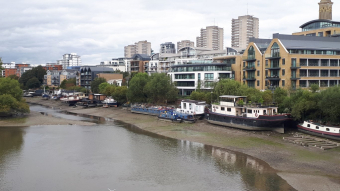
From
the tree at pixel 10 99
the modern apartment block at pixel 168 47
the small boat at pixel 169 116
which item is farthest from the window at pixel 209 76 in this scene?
the modern apartment block at pixel 168 47

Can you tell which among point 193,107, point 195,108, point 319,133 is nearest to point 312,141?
point 319,133

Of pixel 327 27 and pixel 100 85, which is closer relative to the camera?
pixel 327 27

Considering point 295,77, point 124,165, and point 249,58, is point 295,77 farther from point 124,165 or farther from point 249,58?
point 124,165

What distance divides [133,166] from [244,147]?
42.5 feet

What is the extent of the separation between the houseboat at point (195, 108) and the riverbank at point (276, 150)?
273 cm

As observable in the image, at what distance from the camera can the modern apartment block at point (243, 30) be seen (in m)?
154

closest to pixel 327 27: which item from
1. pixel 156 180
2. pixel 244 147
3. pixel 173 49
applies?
pixel 244 147

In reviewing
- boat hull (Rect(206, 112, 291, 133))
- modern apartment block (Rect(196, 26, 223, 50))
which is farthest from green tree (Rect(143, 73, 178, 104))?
modern apartment block (Rect(196, 26, 223, 50))

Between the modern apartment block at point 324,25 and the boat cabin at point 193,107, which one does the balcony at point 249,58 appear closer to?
the boat cabin at point 193,107

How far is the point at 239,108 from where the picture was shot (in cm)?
4794

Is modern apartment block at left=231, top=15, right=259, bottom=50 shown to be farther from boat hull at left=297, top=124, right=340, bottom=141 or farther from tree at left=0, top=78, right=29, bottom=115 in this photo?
boat hull at left=297, top=124, right=340, bottom=141

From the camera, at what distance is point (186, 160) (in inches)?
1280

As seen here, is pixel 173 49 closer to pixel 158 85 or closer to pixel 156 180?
pixel 158 85

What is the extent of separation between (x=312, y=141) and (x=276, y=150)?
17.2 feet
